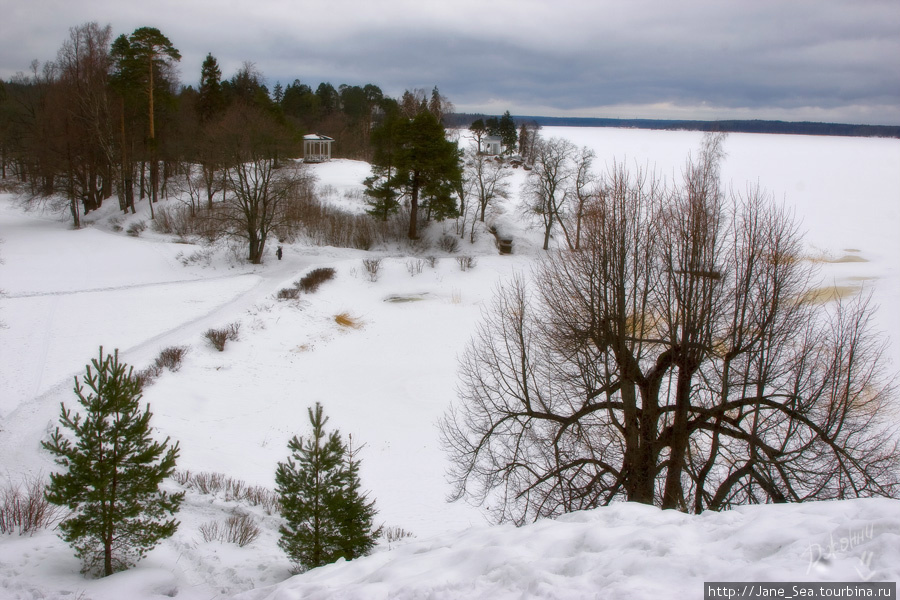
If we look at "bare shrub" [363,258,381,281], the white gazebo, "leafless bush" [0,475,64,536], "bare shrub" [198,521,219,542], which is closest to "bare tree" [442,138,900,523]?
"bare shrub" [198,521,219,542]

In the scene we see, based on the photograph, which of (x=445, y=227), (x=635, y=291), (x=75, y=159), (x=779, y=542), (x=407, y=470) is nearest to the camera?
(x=779, y=542)

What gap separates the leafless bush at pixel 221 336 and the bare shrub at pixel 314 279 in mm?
7044

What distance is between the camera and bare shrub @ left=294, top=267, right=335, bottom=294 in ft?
96.0

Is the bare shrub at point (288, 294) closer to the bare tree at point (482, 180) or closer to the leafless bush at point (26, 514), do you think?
the leafless bush at point (26, 514)

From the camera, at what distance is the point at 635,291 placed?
988cm

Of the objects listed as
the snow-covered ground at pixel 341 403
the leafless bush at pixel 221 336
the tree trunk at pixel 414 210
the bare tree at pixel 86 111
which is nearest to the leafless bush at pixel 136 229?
the snow-covered ground at pixel 341 403

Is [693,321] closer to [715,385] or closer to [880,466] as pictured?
[715,385]

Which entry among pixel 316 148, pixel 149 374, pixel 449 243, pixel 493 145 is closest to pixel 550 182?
pixel 449 243

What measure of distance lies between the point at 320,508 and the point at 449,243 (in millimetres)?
35198

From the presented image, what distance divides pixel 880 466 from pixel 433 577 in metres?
8.37

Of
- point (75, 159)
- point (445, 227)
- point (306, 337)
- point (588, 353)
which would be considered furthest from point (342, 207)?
point (588, 353)

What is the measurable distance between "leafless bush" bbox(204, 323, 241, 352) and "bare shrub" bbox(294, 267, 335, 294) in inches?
277

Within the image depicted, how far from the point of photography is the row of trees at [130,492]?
22.2ft

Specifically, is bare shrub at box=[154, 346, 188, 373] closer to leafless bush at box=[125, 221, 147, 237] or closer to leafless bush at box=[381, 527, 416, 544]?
leafless bush at box=[381, 527, 416, 544]
